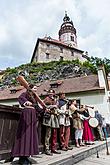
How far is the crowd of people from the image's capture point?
3.78 m

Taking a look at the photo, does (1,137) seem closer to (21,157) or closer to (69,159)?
(21,157)

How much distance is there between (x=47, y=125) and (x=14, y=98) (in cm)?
1849

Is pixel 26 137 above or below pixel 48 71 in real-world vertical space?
below

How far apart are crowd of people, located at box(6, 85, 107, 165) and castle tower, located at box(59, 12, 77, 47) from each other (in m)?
60.1

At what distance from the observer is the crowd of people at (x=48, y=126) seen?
378cm

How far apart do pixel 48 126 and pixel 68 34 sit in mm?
65773

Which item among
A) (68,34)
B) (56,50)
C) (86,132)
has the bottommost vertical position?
(86,132)

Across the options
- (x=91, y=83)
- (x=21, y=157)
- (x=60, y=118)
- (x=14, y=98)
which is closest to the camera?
(x=21, y=157)

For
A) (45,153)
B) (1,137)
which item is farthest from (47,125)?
(1,137)

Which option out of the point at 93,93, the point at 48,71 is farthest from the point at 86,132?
the point at 48,71

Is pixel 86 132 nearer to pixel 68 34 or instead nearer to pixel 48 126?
pixel 48 126

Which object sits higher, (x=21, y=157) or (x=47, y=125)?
(x=47, y=125)

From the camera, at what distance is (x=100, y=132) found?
34.6 ft

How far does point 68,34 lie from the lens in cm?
6850
